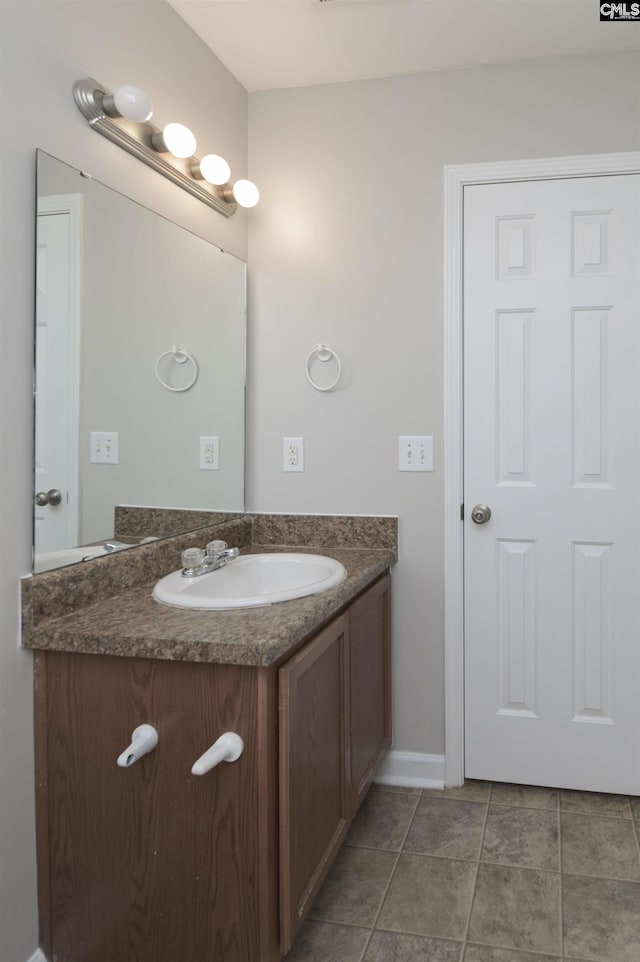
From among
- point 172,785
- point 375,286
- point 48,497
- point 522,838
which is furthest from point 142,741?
point 375,286

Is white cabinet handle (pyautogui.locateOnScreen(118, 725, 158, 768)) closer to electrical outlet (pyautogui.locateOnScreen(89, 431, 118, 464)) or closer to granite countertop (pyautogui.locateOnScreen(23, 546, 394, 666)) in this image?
granite countertop (pyautogui.locateOnScreen(23, 546, 394, 666))

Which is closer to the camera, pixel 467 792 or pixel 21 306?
pixel 21 306

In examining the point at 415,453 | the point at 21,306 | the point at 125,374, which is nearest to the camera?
the point at 21,306

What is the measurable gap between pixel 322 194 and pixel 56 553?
1592 millimetres

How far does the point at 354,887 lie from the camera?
1887 millimetres

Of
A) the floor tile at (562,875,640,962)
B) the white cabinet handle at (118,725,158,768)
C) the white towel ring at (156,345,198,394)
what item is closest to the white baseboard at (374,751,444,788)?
the floor tile at (562,875,640,962)

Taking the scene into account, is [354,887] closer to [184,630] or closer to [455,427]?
[184,630]

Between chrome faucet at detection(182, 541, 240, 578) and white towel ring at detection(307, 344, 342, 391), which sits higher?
white towel ring at detection(307, 344, 342, 391)

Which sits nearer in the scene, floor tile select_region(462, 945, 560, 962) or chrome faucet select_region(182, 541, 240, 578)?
floor tile select_region(462, 945, 560, 962)

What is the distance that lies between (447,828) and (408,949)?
21.6 inches

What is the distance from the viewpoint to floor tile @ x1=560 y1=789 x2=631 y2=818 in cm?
227

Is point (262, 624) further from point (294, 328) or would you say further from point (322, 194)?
point (322, 194)

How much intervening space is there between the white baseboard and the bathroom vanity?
3.04 ft

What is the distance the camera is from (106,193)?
1.72 m
